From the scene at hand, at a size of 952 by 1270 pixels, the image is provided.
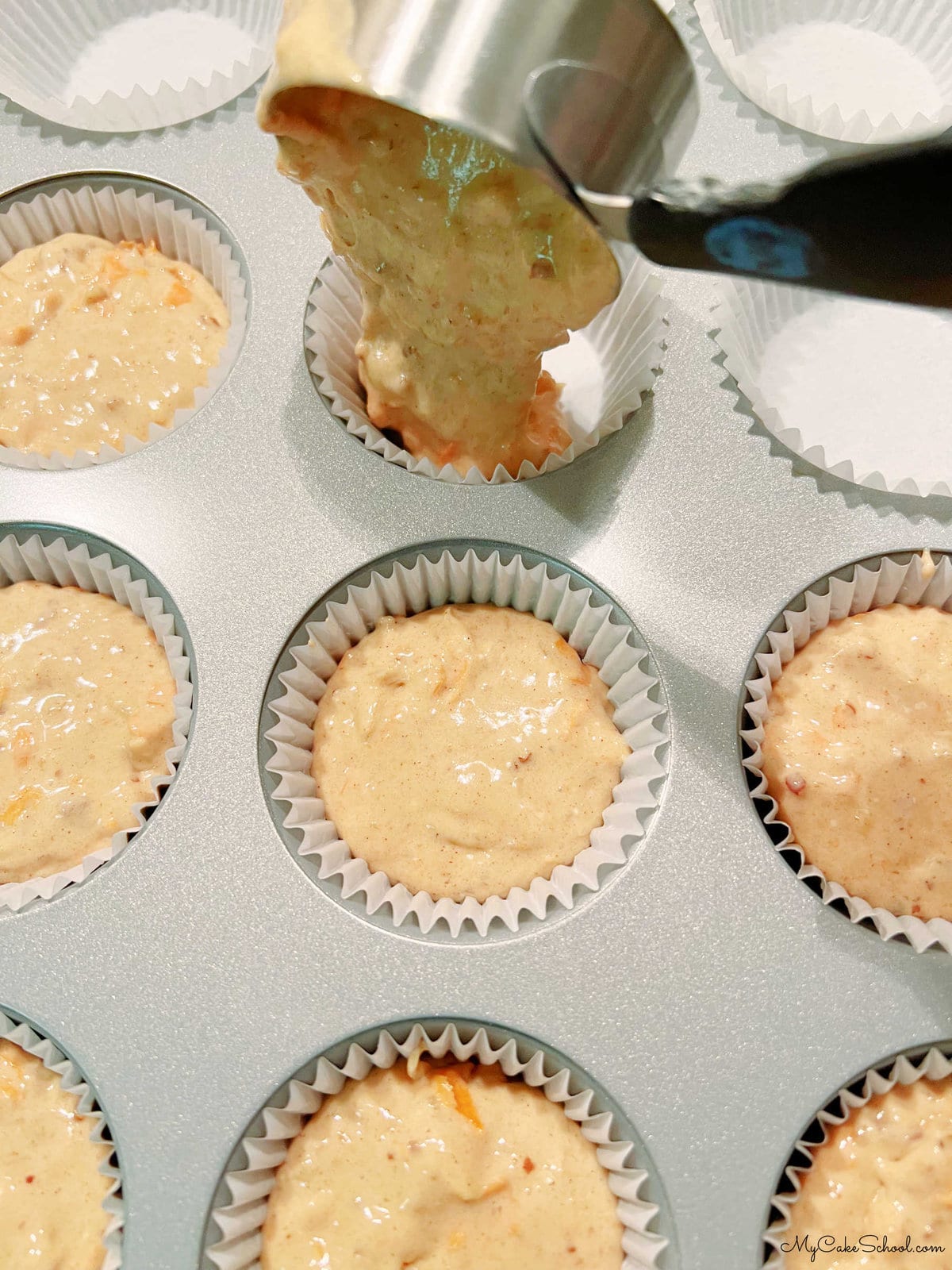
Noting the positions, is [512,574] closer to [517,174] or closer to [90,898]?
[517,174]

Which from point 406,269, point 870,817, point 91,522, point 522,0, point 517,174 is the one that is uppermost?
point 522,0

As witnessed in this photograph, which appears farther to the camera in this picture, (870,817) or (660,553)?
(660,553)

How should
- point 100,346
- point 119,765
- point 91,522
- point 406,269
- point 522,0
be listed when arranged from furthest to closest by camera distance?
point 100,346 → point 91,522 → point 119,765 → point 406,269 → point 522,0

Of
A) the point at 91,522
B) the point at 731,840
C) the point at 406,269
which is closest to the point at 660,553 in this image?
the point at 731,840

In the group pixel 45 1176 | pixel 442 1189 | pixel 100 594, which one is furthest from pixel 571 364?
pixel 45 1176

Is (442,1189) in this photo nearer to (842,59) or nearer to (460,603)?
(460,603)

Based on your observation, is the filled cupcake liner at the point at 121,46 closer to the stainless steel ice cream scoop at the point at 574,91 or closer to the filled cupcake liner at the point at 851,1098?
the stainless steel ice cream scoop at the point at 574,91

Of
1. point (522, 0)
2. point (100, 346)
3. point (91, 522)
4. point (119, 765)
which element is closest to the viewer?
point (522, 0)
